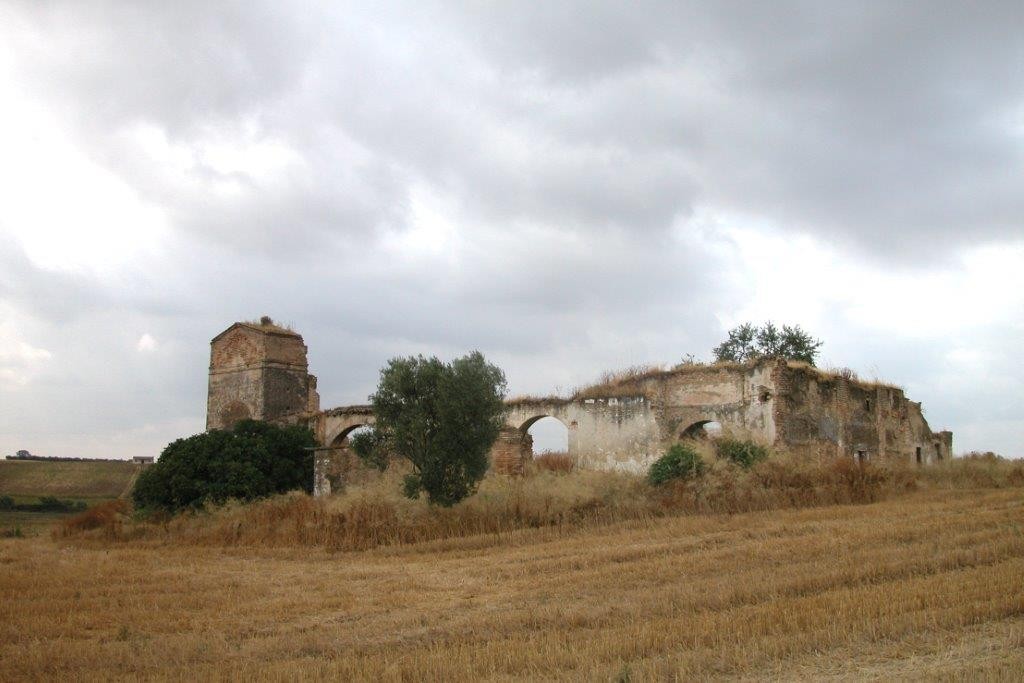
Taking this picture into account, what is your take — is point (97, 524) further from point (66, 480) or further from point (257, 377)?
point (66, 480)

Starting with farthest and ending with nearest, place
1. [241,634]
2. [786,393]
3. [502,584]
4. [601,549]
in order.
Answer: [786,393]
[601,549]
[502,584]
[241,634]

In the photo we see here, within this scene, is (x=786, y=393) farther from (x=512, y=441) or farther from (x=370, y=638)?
(x=370, y=638)

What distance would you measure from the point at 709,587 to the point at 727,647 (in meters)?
2.69

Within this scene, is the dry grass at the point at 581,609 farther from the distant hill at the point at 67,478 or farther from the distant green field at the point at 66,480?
the distant hill at the point at 67,478

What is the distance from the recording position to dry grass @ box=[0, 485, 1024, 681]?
6922 mm

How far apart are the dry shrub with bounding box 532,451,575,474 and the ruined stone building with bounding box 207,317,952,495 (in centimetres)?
30

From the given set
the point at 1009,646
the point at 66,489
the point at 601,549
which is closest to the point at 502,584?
the point at 601,549

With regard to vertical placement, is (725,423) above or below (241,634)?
above

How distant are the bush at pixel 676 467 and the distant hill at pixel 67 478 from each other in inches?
1132

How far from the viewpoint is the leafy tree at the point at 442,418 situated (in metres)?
18.2

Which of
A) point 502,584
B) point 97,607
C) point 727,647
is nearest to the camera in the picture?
point 727,647

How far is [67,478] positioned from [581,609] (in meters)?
41.5

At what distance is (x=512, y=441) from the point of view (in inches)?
978

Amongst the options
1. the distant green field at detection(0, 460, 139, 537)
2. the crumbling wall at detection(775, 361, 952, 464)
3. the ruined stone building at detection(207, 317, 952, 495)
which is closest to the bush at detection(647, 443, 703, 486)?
the ruined stone building at detection(207, 317, 952, 495)
